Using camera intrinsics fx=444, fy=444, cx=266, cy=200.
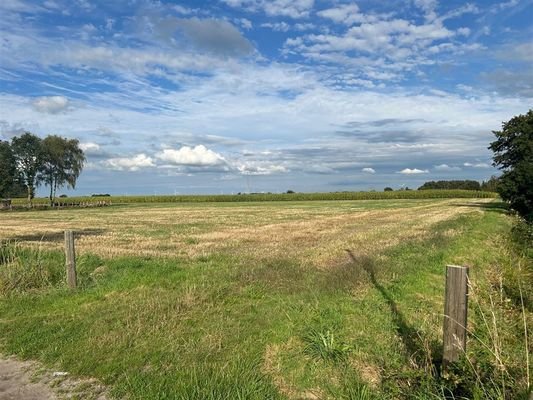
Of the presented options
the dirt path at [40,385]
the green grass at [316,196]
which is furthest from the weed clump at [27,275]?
the green grass at [316,196]

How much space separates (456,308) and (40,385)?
475 centimetres

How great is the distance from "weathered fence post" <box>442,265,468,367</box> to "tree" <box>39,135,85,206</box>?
76.7 metres

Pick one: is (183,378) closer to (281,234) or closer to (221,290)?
(221,290)

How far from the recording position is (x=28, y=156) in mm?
68750

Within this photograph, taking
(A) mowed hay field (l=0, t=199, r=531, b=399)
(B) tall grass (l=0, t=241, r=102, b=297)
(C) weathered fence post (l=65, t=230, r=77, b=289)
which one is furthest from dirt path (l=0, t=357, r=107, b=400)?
(B) tall grass (l=0, t=241, r=102, b=297)

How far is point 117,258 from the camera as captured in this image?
43.3ft

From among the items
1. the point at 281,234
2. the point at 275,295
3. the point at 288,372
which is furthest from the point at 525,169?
the point at 288,372

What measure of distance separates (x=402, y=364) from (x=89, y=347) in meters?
4.21

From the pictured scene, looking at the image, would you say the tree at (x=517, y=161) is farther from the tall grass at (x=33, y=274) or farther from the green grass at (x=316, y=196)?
the green grass at (x=316, y=196)

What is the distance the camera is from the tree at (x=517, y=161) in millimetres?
32031

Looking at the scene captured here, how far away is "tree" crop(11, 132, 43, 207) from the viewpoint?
67.8 meters

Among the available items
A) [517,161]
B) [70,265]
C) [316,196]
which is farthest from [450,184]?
[70,265]

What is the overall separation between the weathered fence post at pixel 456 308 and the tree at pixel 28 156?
74.5 meters

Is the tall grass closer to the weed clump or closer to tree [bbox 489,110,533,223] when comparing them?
the weed clump
